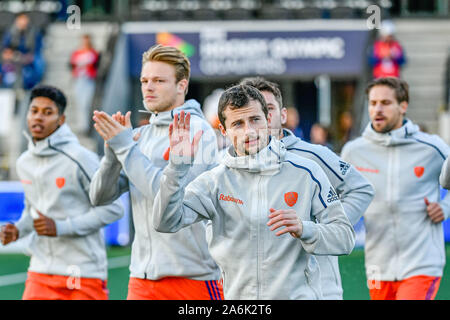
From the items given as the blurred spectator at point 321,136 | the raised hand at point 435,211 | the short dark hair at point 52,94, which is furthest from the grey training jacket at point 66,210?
the blurred spectator at point 321,136

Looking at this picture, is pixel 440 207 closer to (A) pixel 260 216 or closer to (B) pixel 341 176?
(B) pixel 341 176

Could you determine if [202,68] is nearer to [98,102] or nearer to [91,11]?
[98,102]

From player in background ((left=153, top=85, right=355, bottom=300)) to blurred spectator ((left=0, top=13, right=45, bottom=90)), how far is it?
15.7 meters

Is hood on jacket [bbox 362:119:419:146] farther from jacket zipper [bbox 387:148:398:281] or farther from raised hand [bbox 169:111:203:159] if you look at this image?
raised hand [bbox 169:111:203:159]

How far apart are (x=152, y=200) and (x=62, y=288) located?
4.98 feet

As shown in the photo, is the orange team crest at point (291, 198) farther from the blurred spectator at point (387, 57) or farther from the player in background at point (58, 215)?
the blurred spectator at point (387, 57)

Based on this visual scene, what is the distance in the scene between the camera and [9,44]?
1980 centimetres

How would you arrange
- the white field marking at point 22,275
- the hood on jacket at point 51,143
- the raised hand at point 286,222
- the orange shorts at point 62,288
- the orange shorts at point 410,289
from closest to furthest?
the raised hand at point 286,222
the orange shorts at point 410,289
the orange shorts at point 62,288
the hood on jacket at point 51,143
the white field marking at point 22,275

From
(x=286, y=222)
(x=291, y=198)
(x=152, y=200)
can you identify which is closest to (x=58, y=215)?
(x=152, y=200)

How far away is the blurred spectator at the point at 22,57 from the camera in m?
19.8

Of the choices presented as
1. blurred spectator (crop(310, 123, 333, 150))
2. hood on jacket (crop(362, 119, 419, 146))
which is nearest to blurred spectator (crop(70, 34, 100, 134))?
blurred spectator (crop(310, 123, 333, 150))

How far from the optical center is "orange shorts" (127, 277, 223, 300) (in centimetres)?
587

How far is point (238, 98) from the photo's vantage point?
458 cm

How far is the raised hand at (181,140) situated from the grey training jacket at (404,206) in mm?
2773
